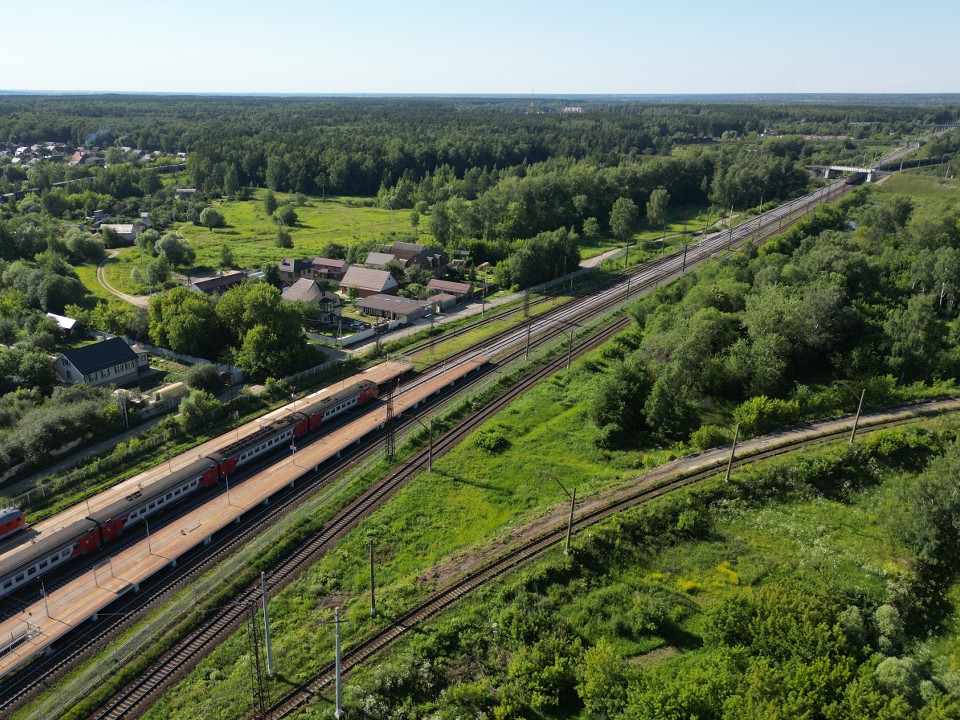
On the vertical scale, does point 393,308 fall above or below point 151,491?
above

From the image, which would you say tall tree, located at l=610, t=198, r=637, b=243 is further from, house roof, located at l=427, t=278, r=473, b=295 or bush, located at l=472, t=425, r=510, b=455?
bush, located at l=472, t=425, r=510, b=455

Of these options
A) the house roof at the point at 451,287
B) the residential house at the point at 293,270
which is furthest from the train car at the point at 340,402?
the residential house at the point at 293,270

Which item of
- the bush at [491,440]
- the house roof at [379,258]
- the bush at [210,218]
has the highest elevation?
the bush at [210,218]

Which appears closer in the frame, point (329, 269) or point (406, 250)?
point (329, 269)

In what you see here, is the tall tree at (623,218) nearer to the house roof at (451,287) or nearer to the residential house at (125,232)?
the house roof at (451,287)

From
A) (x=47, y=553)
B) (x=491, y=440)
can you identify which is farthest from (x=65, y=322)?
(x=491, y=440)

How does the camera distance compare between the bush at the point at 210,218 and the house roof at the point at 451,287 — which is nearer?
the house roof at the point at 451,287

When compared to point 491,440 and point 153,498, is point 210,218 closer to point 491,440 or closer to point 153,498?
point 153,498
